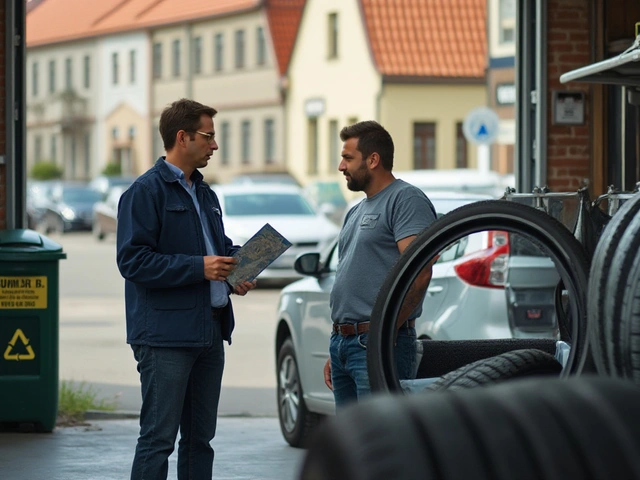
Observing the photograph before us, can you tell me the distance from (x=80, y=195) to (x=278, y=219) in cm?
2694

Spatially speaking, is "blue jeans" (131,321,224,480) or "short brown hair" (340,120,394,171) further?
"short brown hair" (340,120,394,171)

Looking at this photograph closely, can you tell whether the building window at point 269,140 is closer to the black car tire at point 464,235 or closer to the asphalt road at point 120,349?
the asphalt road at point 120,349

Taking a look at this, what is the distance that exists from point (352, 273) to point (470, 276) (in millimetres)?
2905

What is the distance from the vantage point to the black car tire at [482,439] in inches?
114

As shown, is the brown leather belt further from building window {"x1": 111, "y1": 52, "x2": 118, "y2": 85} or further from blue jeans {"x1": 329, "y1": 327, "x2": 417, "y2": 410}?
building window {"x1": 111, "y1": 52, "x2": 118, "y2": 85}

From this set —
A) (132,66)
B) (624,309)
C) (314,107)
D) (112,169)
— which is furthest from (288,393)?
(112,169)

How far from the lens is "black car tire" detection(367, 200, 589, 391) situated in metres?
4.46

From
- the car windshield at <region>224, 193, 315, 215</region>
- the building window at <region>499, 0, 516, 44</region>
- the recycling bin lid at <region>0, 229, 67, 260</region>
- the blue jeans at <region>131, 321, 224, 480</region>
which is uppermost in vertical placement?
the building window at <region>499, 0, 516, 44</region>

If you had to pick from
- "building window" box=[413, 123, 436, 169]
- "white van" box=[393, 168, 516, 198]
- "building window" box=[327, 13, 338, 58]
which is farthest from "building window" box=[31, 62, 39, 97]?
"white van" box=[393, 168, 516, 198]

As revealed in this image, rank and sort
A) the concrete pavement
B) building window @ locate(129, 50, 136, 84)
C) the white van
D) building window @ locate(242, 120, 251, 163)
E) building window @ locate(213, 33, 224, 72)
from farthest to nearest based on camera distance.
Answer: building window @ locate(129, 50, 136, 84) < building window @ locate(213, 33, 224, 72) < building window @ locate(242, 120, 251, 163) < the white van < the concrete pavement

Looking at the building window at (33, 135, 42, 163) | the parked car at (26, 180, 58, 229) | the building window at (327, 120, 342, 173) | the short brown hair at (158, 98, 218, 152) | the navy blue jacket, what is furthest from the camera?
the building window at (33, 135, 42, 163)

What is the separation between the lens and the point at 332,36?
56.8 metres

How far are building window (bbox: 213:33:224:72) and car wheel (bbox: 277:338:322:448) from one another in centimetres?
5693

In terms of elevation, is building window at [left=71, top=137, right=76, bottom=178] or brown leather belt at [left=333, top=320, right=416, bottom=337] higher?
building window at [left=71, top=137, right=76, bottom=178]
